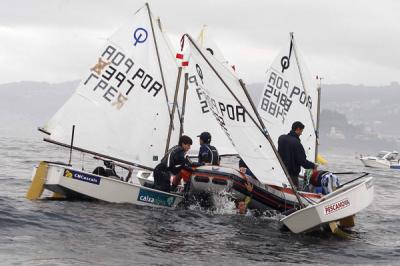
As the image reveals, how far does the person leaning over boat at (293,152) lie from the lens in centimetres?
1700

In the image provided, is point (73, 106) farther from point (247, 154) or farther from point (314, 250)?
point (314, 250)

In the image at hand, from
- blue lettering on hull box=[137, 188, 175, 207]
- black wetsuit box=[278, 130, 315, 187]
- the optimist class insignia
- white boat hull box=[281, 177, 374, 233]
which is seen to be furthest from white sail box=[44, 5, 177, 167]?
white boat hull box=[281, 177, 374, 233]

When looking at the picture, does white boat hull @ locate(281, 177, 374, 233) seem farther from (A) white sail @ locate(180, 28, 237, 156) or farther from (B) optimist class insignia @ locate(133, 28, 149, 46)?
(A) white sail @ locate(180, 28, 237, 156)

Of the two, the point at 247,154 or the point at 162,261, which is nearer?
the point at 162,261

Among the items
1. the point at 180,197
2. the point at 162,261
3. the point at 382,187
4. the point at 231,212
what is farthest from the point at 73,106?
the point at 382,187

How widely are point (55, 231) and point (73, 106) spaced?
6.10 metres

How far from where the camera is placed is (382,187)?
120 feet

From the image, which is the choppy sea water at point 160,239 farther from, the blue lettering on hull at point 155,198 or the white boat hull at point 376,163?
the white boat hull at point 376,163

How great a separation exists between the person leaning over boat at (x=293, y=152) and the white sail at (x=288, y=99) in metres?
6.92

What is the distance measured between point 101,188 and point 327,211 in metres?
6.07

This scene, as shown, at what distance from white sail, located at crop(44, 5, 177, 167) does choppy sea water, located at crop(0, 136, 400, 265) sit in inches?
98.9

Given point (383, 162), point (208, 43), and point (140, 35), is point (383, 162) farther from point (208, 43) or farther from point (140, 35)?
point (140, 35)

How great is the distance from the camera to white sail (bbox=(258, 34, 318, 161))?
2431 cm

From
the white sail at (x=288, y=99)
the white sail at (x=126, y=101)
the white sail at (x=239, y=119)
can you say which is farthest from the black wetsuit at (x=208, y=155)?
the white sail at (x=288, y=99)
